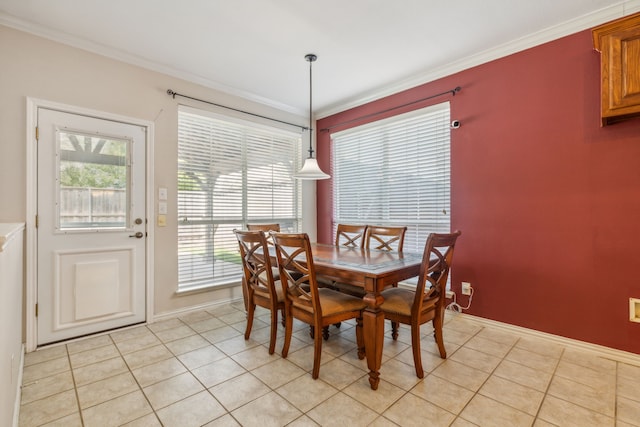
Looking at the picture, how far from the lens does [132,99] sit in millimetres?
2930

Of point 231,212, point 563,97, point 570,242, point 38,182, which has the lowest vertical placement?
point 570,242

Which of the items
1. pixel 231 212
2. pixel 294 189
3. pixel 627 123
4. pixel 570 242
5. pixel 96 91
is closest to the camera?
pixel 627 123

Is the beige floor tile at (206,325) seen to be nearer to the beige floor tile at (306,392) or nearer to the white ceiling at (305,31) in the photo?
the beige floor tile at (306,392)

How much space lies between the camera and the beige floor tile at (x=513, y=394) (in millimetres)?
1707

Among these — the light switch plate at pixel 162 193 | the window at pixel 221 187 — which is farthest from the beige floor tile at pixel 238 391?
the light switch plate at pixel 162 193

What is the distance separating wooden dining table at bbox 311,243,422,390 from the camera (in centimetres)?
187

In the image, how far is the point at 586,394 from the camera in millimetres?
1812

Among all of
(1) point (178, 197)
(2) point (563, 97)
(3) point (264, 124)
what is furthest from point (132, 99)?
(2) point (563, 97)

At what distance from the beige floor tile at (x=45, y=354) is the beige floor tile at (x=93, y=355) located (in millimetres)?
117

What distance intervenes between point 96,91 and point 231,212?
5.73 ft

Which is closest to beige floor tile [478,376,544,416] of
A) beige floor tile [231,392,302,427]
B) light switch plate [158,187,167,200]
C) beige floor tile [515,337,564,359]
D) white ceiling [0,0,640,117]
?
beige floor tile [515,337,564,359]

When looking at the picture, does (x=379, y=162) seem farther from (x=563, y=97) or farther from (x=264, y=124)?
(x=563, y=97)

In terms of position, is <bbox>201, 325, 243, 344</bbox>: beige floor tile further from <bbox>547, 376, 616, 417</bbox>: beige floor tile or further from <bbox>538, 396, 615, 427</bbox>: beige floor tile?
<bbox>547, 376, 616, 417</bbox>: beige floor tile

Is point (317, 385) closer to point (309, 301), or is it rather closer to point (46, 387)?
point (309, 301)
